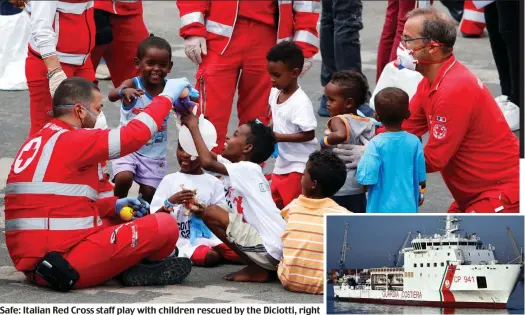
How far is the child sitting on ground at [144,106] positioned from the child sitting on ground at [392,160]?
1374mm

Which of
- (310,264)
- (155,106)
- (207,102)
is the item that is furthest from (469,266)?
(207,102)

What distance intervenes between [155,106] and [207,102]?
153 centimetres

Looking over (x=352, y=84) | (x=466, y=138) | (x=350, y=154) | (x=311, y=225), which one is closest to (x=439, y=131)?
(x=466, y=138)

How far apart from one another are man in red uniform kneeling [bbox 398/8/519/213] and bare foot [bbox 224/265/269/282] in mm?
1014

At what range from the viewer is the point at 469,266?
17.0 feet

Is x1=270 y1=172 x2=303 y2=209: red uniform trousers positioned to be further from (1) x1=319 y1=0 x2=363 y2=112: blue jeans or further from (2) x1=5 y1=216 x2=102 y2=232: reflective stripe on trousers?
(1) x1=319 y1=0 x2=363 y2=112: blue jeans

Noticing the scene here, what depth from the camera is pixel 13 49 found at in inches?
371

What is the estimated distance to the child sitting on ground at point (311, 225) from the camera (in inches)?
224

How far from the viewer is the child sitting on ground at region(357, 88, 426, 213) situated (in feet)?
19.4

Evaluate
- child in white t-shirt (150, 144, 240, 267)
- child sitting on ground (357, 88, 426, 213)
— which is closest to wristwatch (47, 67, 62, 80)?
child in white t-shirt (150, 144, 240, 267)

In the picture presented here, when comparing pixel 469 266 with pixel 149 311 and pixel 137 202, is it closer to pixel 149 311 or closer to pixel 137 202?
pixel 149 311

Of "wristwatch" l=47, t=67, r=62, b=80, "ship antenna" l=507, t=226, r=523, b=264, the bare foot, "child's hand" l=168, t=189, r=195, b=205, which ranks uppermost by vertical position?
"wristwatch" l=47, t=67, r=62, b=80

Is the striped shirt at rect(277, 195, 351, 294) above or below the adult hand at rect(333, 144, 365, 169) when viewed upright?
below

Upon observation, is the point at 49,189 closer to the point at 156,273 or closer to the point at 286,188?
the point at 156,273
